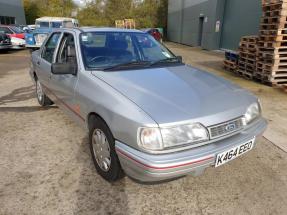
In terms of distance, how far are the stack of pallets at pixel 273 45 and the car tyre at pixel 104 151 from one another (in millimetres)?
5791

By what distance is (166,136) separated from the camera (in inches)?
86.2

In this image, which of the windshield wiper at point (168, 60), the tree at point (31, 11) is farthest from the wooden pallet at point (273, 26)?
the tree at point (31, 11)

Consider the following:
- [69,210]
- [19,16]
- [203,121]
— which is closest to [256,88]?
[203,121]

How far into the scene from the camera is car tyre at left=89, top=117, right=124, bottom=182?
2562 millimetres

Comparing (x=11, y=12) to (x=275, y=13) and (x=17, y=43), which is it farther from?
(x=275, y=13)

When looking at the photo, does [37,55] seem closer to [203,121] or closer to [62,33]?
[62,33]

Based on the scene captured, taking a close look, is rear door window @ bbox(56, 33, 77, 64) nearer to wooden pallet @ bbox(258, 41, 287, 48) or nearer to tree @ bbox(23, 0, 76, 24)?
wooden pallet @ bbox(258, 41, 287, 48)

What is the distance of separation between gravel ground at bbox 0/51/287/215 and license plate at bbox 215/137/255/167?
0.43m

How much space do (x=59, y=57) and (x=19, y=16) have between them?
112 ft

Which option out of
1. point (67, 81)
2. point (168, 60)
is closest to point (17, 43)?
point (67, 81)

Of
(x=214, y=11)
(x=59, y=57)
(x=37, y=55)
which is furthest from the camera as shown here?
(x=214, y=11)

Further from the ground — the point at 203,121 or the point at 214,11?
the point at 214,11

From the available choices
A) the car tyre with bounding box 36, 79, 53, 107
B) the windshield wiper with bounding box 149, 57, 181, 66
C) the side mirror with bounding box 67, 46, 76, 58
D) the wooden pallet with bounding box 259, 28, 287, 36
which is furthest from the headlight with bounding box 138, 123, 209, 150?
the wooden pallet with bounding box 259, 28, 287, 36

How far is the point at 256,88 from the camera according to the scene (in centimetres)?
705
